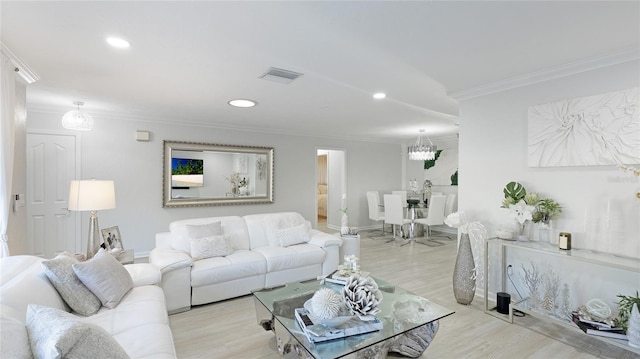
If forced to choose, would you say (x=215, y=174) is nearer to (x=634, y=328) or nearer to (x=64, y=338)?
(x=64, y=338)

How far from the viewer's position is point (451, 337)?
2.45 metres

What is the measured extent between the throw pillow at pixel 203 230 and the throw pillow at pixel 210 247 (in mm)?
55

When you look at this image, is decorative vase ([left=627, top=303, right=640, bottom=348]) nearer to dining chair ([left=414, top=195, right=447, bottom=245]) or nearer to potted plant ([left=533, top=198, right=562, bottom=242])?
potted plant ([left=533, top=198, right=562, bottom=242])

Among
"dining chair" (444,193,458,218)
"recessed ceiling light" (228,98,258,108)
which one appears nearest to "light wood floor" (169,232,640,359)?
"recessed ceiling light" (228,98,258,108)

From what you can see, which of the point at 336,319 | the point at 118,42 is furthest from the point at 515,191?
the point at 118,42

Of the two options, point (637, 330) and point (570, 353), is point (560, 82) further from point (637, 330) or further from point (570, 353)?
point (570, 353)

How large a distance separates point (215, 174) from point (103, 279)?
3506 mm

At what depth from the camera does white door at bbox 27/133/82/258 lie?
411 cm

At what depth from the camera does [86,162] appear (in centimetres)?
440

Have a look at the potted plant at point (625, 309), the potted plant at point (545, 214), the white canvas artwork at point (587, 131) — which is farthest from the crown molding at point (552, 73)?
the potted plant at point (625, 309)

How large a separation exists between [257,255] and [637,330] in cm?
319

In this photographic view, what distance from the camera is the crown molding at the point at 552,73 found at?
7.52 ft

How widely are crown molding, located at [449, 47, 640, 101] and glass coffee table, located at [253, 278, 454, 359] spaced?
2.27 m

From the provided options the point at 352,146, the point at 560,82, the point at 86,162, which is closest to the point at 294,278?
the point at 560,82
